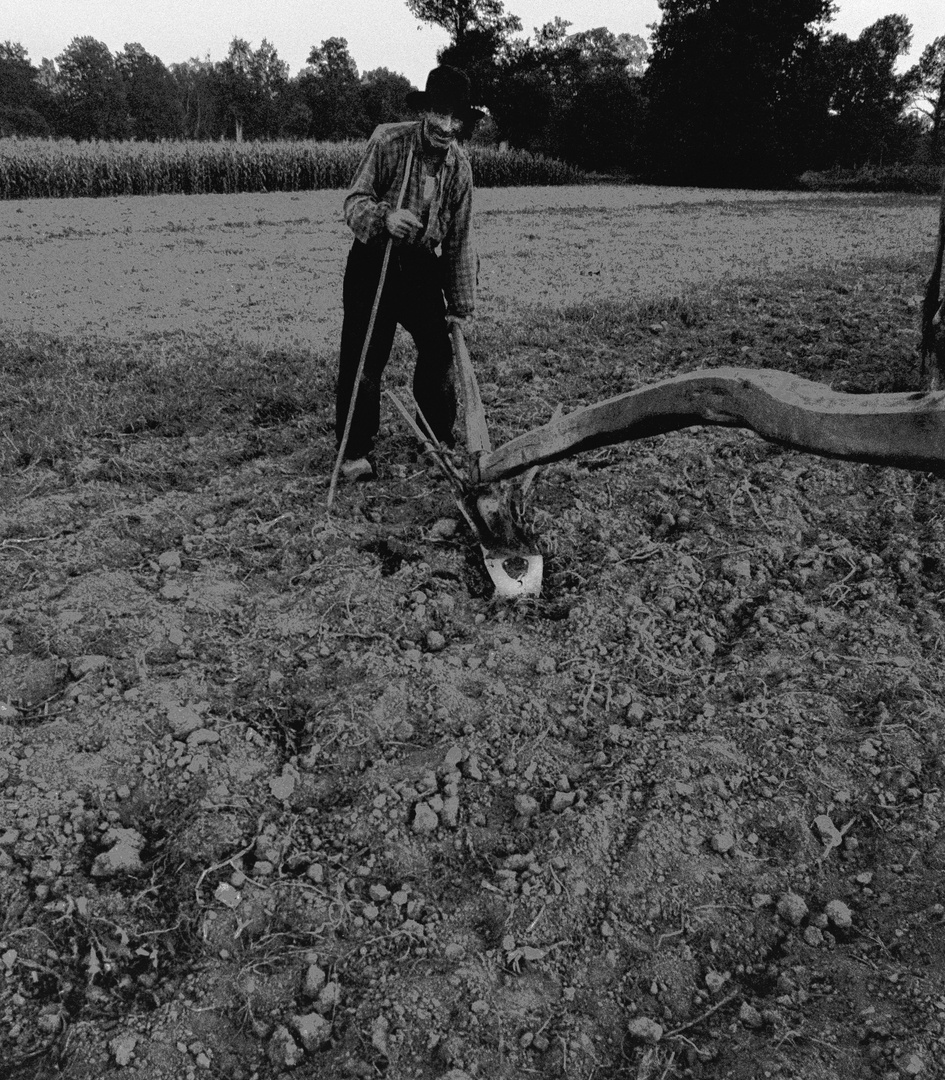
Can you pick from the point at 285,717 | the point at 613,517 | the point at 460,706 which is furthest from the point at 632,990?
the point at 613,517

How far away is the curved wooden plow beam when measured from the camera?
1.66 meters

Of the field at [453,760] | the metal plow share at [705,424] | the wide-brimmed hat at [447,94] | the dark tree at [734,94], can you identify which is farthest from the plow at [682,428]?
the dark tree at [734,94]

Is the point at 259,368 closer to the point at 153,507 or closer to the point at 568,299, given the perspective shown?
the point at 153,507

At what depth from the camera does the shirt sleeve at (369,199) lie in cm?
369

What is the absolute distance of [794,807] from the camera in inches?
90.0

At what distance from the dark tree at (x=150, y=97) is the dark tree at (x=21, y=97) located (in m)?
7.36

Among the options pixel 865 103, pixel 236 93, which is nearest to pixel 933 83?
pixel 865 103

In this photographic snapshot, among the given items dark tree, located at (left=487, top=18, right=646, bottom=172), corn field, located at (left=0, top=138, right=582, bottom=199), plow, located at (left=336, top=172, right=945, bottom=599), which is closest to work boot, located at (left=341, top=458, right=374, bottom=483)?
plow, located at (left=336, top=172, right=945, bottom=599)

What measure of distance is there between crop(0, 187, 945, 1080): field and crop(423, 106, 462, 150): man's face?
1531mm

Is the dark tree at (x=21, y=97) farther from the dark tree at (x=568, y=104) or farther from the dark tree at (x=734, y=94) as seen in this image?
the dark tree at (x=734, y=94)

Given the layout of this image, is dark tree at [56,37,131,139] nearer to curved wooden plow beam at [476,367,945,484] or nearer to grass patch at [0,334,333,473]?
grass patch at [0,334,333,473]

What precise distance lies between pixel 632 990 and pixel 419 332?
10.2 feet

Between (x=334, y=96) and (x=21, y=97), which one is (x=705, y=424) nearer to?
(x=334, y=96)

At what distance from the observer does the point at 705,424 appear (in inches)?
82.3
